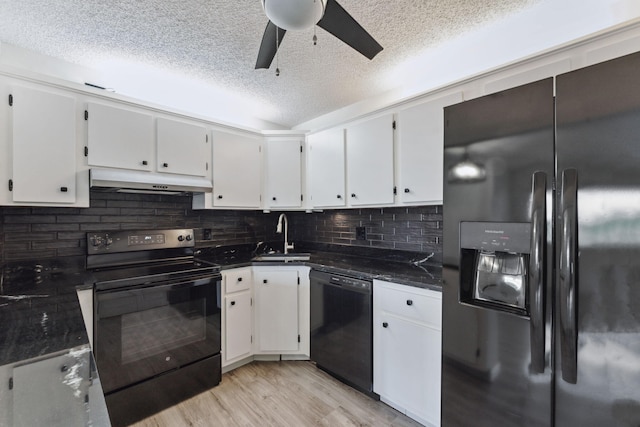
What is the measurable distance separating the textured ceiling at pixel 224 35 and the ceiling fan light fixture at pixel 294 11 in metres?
0.66

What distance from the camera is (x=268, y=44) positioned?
55.9 inches

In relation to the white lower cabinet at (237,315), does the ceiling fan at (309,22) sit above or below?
above

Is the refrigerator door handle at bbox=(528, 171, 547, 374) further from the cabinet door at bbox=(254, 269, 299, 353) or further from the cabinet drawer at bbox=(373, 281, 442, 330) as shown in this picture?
the cabinet door at bbox=(254, 269, 299, 353)

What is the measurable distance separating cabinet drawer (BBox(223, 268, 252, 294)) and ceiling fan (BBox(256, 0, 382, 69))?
5.41 ft

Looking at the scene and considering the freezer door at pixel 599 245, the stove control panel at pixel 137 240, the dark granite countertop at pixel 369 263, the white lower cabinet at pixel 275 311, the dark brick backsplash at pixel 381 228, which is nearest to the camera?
the freezer door at pixel 599 245

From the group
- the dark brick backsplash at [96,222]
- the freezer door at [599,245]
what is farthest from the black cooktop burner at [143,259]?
the freezer door at [599,245]

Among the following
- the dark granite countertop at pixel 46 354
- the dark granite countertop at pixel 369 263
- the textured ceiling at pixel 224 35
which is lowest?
the dark granite countertop at pixel 369 263

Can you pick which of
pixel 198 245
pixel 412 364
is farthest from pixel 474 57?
pixel 198 245

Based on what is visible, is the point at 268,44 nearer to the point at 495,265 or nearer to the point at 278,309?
the point at 495,265

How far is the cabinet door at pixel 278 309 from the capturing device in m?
2.53

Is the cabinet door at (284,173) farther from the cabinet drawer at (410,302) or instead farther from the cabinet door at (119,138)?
the cabinet drawer at (410,302)

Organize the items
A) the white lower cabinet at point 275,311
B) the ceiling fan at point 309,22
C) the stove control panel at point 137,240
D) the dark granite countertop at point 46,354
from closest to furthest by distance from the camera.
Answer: the dark granite countertop at point 46,354 → the ceiling fan at point 309,22 → the stove control panel at point 137,240 → the white lower cabinet at point 275,311

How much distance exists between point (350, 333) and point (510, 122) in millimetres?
1724

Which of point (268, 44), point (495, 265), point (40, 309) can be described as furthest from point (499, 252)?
point (40, 309)
